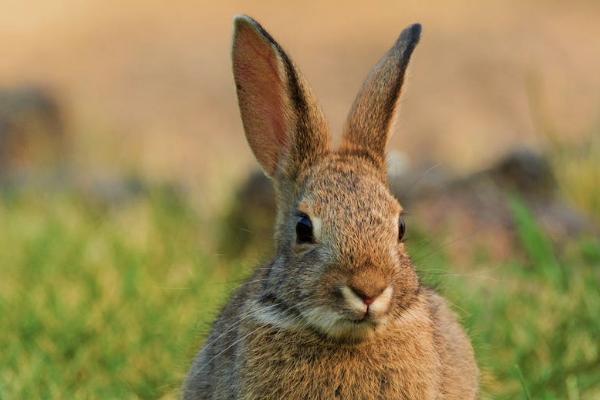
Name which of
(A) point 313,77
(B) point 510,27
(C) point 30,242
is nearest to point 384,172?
(C) point 30,242

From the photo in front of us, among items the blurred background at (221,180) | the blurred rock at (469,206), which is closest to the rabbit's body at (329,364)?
the blurred background at (221,180)

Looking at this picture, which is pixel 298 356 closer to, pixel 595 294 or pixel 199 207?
pixel 595 294

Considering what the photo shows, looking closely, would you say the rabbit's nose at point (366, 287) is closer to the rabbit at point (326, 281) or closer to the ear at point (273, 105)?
the rabbit at point (326, 281)

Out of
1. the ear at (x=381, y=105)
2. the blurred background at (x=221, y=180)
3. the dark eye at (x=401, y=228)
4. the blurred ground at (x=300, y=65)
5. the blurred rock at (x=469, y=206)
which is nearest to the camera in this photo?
the dark eye at (x=401, y=228)

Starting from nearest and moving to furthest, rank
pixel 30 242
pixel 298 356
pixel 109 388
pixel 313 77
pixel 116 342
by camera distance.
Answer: pixel 298 356 < pixel 109 388 < pixel 116 342 < pixel 30 242 < pixel 313 77

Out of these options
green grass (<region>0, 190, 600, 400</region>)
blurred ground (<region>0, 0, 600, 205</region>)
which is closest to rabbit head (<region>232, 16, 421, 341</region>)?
green grass (<region>0, 190, 600, 400</region>)

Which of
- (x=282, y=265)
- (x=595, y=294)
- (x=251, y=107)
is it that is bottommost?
(x=595, y=294)

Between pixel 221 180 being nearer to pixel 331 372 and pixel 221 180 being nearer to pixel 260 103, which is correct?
pixel 260 103

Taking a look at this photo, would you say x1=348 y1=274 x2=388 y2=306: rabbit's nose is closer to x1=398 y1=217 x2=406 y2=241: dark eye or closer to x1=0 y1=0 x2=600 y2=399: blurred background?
x1=398 y1=217 x2=406 y2=241: dark eye
